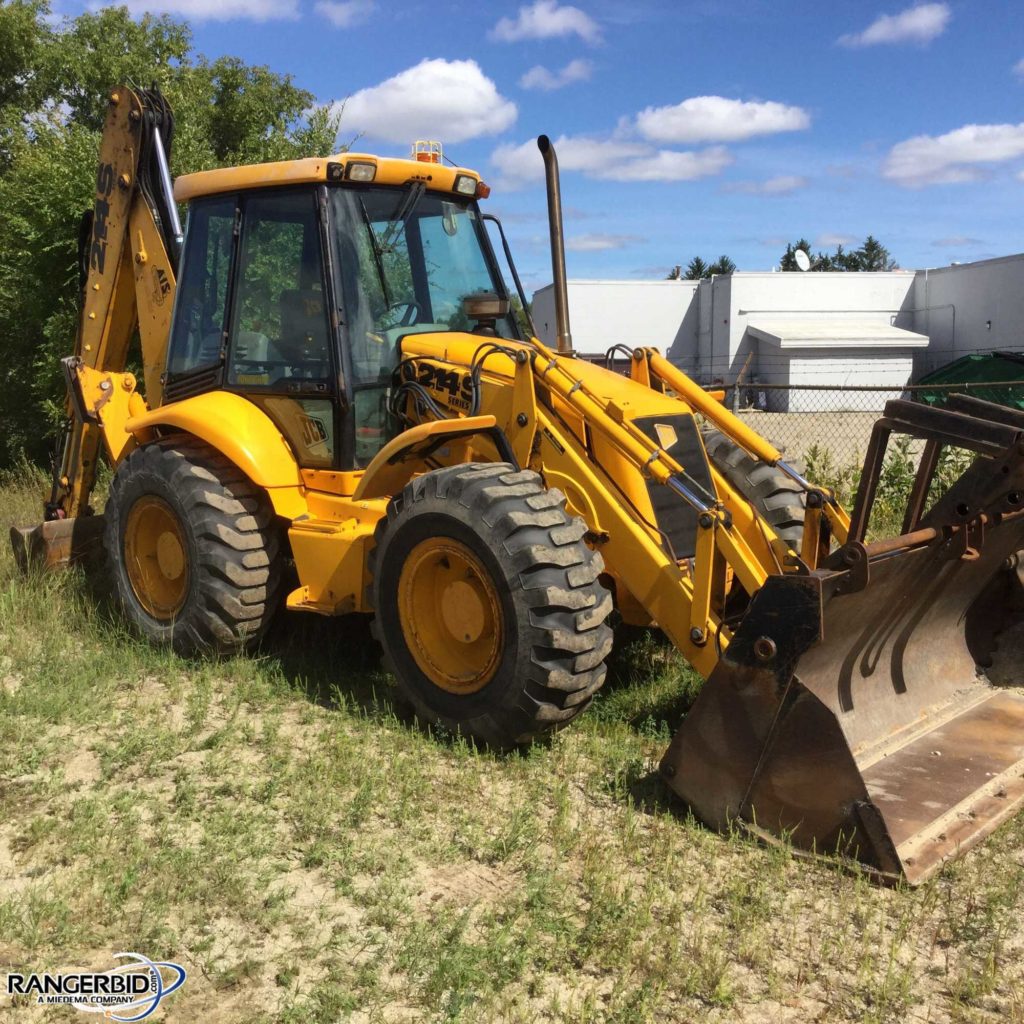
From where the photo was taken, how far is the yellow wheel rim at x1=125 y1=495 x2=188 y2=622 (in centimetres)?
606

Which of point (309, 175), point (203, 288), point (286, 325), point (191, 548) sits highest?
point (309, 175)

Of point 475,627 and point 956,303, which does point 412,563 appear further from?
point 956,303

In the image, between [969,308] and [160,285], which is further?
[969,308]

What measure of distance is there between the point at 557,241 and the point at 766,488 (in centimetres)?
170

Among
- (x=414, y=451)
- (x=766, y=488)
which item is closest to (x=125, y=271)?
(x=414, y=451)

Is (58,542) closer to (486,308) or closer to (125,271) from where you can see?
(125,271)

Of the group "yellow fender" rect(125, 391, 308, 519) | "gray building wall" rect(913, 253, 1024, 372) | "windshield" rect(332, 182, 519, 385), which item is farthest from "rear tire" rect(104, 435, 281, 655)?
"gray building wall" rect(913, 253, 1024, 372)

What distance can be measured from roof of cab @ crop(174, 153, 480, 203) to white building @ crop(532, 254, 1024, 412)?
27442mm

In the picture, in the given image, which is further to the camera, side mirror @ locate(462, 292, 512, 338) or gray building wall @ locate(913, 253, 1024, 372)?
gray building wall @ locate(913, 253, 1024, 372)

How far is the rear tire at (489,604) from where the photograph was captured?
14.1 feet

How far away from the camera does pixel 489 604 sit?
4.62 metres

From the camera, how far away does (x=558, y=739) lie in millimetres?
4875

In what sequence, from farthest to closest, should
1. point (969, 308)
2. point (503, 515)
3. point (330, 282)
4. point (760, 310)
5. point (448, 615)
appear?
point (760, 310), point (969, 308), point (330, 282), point (448, 615), point (503, 515)

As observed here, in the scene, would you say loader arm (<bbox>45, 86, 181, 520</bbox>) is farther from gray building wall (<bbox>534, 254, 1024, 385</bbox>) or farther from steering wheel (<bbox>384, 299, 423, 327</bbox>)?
gray building wall (<bbox>534, 254, 1024, 385</bbox>)
